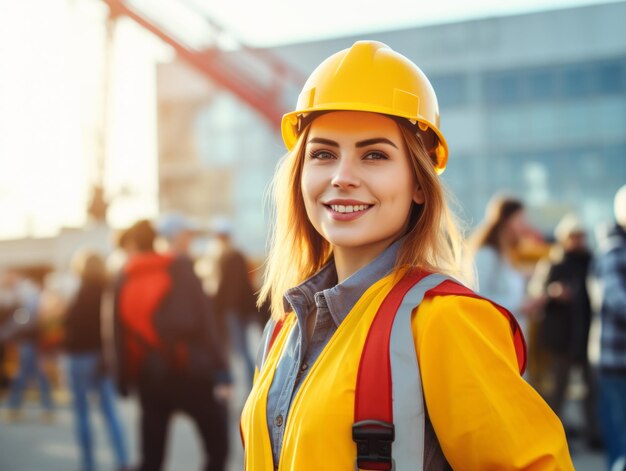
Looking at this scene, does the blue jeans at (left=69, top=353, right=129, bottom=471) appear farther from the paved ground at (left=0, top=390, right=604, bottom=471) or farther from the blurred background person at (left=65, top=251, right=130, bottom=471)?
the paved ground at (left=0, top=390, right=604, bottom=471)

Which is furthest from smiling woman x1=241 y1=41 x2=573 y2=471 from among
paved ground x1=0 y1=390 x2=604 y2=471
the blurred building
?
the blurred building

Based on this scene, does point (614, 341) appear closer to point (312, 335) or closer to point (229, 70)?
point (312, 335)

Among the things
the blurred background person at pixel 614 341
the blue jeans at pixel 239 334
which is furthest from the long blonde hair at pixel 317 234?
the blue jeans at pixel 239 334

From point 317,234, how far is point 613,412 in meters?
3.23

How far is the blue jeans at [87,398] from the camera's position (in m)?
6.37

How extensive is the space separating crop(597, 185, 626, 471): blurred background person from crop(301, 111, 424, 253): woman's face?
313 cm

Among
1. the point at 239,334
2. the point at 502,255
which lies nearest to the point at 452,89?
the point at 239,334

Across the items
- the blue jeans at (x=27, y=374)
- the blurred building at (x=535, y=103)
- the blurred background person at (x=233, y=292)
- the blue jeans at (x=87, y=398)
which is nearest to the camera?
the blue jeans at (x=87, y=398)

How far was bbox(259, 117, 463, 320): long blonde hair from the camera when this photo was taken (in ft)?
5.90

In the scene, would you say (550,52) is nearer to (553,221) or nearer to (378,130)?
(553,221)

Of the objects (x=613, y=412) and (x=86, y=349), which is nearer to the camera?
(x=613, y=412)

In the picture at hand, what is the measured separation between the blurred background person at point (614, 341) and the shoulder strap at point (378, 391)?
10.8ft

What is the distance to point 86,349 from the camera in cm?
657

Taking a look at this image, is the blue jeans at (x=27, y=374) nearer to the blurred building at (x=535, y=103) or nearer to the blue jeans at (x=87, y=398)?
the blue jeans at (x=87, y=398)
